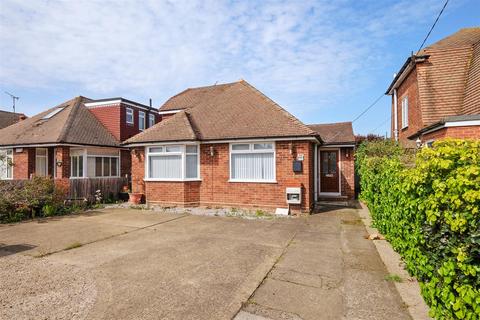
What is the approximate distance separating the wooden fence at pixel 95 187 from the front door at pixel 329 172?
11623 mm

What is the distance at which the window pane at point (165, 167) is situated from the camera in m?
12.0

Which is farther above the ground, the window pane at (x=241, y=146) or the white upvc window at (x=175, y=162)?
the window pane at (x=241, y=146)

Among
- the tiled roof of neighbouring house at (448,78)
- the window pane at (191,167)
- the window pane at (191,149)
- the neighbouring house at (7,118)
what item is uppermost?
the neighbouring house at (7,118)

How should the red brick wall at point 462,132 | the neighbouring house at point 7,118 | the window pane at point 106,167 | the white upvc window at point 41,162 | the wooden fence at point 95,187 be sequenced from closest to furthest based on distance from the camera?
the red brick wall at point 462,132 → the wooden fence at point 95,187 → the white upvc window at point 41,162 → the window pane at point 106,167 → the neighbouring house at point 7,118

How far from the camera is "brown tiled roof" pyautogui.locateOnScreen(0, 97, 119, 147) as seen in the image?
48.3 ft

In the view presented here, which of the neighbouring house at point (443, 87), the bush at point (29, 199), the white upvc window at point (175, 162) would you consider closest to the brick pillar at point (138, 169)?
the white upvc window at point (175, 162)

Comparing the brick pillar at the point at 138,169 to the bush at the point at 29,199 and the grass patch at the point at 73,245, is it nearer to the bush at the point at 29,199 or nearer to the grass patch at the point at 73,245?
the bush at the point at 29,199

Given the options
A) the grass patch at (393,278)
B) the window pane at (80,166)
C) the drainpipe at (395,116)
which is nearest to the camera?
the grass patch at (393,278)

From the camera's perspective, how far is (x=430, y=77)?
36.9ft

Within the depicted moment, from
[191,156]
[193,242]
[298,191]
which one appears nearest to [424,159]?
[193,242]

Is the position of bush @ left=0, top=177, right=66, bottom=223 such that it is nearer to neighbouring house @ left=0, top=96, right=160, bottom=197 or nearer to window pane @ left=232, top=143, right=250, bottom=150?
neighbouring house @ left=0, top=96, right=160, bottom=197

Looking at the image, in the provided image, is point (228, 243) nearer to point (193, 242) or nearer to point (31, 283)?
point (193, 242)

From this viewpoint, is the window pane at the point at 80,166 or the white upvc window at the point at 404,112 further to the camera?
the window pane at the point at 80,166

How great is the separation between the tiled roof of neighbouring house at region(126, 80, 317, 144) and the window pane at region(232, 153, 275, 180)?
873 millimetres
